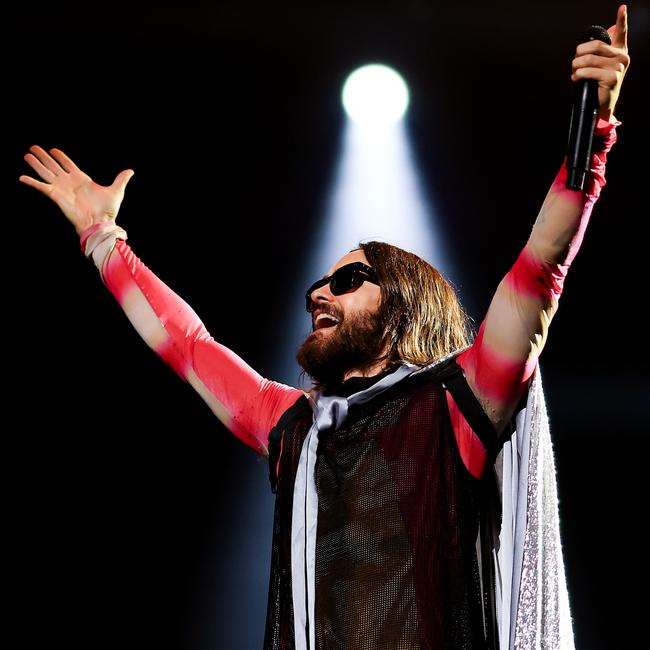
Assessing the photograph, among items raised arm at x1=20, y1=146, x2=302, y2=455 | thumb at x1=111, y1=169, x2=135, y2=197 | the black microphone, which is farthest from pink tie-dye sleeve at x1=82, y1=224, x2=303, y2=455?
the black microphone

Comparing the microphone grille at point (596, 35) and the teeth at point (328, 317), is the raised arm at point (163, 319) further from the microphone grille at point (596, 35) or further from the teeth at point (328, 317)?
the microphone grille at point (596, 35)

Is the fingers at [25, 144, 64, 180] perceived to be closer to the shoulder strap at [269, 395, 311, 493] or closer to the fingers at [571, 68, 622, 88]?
the shoulder strap at [269, 395, 311, 493]

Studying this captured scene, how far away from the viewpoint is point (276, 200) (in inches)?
172

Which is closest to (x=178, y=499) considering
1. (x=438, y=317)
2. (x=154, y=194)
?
(x=154, y=194)

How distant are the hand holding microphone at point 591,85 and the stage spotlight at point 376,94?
7.47 feet

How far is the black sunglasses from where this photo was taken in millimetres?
2682

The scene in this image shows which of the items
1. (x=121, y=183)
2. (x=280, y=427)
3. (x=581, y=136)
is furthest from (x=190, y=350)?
(x=581, y=136)

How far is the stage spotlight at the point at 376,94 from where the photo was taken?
4121mm

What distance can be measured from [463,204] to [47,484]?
2.38m

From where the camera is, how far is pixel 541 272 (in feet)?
6.56

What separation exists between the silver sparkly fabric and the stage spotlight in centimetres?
230

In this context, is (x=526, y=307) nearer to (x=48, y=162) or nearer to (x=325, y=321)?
(x=325, y=321)

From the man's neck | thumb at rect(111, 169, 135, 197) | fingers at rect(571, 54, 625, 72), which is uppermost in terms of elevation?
thumb at rect(111, 169, 135, 197)

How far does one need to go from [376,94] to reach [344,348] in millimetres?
1957
